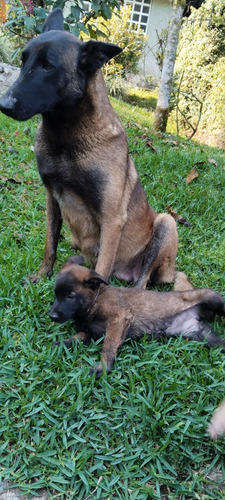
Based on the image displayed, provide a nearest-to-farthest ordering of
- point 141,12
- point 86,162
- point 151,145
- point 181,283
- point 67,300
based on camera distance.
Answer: point 67,300 → point 86,162 → point 181,283 → point 151,145 → point 141,12

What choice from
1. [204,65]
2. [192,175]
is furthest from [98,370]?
[204,65]

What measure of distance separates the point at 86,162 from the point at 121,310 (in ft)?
3.35

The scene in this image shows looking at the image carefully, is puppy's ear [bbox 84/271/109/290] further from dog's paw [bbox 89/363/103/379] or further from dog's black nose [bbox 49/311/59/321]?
dog's paw [bbox 89/363/103/379]

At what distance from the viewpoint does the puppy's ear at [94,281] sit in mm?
2838

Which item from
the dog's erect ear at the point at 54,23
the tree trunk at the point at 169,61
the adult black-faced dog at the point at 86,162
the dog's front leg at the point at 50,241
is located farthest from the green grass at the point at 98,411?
the tree trunk at the point at 169,61

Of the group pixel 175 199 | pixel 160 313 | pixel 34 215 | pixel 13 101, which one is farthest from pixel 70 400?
pixel 175 199

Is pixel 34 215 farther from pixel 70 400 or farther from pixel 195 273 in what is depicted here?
pixel 70 400

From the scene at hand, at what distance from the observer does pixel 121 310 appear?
2891 millimetres

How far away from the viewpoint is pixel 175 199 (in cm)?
538

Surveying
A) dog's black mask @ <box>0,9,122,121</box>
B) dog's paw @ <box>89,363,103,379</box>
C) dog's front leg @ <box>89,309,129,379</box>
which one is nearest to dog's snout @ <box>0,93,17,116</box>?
dog's black mask @ <box>0,9,122,121</box>

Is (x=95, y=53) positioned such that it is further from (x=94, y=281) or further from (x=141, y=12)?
(x=141, y=12)

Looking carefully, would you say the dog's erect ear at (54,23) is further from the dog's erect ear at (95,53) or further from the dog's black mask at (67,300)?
the dog's black mask at (67,300)

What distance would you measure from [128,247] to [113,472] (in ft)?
6.13

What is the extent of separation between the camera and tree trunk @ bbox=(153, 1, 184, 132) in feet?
27.2
